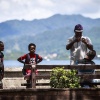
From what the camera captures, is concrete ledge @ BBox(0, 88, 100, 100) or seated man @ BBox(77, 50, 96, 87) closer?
concrete ledge @ BBox(0, 88, 100, 100)

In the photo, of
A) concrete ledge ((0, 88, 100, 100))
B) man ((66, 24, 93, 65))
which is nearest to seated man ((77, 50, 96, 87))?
man ((66, 24, 93, 65))

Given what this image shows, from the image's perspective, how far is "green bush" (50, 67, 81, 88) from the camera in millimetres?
9750

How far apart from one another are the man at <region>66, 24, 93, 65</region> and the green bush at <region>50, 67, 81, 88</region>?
2.80ft

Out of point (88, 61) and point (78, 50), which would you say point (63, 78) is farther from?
point (78, 50)

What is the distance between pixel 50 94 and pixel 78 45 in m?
1.85

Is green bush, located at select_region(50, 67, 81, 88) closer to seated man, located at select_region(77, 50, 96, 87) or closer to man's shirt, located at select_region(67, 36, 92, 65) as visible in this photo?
seated man, located at select_region(77, 50, 96, 87)

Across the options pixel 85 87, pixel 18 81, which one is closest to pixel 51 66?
pixel 85 87

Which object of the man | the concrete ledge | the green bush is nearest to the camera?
the concrete ledge

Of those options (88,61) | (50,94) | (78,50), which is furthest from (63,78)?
(78,50)

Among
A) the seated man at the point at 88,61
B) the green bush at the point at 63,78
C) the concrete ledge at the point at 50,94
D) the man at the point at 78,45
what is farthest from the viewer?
the man at the point at 78,45

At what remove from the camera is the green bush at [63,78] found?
9750 mm

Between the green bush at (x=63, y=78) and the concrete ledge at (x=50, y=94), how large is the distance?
29 cm

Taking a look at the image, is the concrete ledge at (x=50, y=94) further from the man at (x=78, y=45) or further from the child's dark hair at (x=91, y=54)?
the man at (x=78, y=45)

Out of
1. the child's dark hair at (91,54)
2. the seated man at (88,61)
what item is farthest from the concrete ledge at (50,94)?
the child's dark hair at (91,54)
